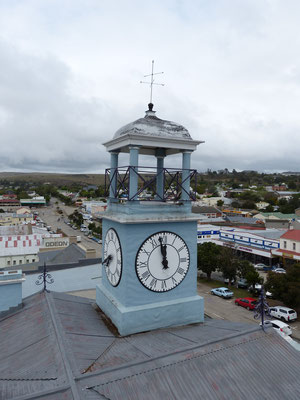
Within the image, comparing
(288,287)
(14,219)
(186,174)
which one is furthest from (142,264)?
(14,219)

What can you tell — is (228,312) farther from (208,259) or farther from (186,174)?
(186,174)

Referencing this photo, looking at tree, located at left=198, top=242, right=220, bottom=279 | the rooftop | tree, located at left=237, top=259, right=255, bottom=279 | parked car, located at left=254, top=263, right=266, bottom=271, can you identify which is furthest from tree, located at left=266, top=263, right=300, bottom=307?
parked car, located at left=254, top=263, right=266, bottom=271

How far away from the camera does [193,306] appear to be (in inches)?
307

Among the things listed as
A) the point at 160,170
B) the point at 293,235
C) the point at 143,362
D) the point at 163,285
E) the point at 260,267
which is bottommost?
the point at 260,267

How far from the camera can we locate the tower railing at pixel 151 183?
23.8 feet

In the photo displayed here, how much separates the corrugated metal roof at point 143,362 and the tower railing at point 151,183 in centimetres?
313

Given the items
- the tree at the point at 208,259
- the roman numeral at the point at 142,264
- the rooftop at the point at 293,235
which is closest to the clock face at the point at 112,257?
the roman numeral at the point at 142,264

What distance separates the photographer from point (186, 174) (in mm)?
7820

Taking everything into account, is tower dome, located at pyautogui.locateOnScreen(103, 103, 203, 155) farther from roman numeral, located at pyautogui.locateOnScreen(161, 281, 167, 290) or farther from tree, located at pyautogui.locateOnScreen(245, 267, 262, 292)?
tree, located at pyautogui.locateOnScreen(245, 267, 262, 292)

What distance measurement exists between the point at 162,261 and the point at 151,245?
0.48 metres

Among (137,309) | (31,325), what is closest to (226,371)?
(137,309)

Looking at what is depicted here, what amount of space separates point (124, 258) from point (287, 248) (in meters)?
34.8

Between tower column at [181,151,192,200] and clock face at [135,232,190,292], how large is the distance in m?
1.07

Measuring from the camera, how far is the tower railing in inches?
286
